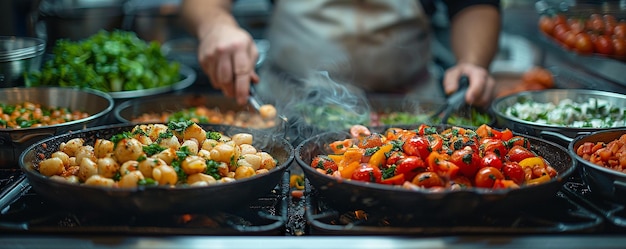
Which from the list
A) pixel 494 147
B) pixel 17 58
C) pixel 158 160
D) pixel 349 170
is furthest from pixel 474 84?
pixel 17 58

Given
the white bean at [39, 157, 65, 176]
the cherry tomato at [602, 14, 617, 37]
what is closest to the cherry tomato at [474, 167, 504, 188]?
the white bean at [39, 157, 65, 176]

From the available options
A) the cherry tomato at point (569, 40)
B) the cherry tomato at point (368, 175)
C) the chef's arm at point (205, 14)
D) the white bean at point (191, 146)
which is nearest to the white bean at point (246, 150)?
the white bean at point (191, 146)

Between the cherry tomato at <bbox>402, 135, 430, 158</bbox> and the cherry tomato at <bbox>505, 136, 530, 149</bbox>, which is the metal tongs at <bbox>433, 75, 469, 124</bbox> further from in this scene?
the cherry tomato at <bbox>402, 135, 430, 158</bbox>

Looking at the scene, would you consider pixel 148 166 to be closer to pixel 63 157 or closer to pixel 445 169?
pixel 63 157

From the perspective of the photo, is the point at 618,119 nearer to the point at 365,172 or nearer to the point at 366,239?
the point at 365,172

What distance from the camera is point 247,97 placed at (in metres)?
2.55

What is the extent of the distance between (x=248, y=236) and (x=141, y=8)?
412cm

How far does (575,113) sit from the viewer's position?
2.41 metres

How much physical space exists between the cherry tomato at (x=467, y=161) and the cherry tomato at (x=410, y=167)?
0.09m

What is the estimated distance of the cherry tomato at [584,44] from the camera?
122 inches

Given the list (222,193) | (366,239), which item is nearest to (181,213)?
(222,193)

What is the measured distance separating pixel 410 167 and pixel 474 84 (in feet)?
4.08

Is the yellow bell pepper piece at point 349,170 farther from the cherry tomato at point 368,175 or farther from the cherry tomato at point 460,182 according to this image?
the cherry tomato at point 460,182

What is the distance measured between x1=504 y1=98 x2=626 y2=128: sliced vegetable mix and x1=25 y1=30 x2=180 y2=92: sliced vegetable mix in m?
1.76
